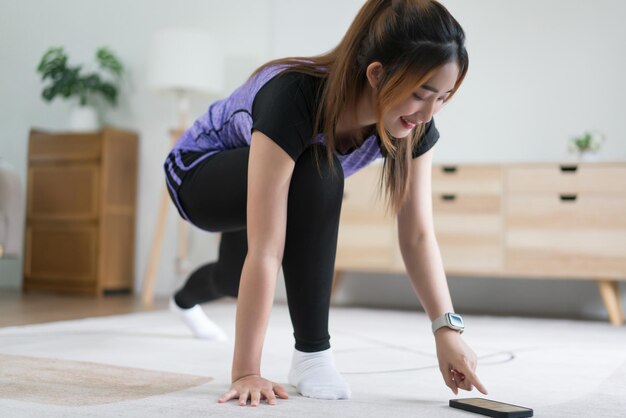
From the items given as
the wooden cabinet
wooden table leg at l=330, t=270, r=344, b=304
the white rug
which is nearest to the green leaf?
the wooden cabinet

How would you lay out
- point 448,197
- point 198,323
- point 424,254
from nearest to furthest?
1. point 424,254
2. point 198,323
3. point 448,197

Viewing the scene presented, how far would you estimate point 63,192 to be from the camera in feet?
14.5

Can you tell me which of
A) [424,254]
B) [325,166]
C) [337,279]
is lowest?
[337,279]

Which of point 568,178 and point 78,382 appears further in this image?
point 568,178

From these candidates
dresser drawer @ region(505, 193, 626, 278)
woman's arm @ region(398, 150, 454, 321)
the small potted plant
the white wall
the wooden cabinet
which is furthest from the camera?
the wooden cabinet

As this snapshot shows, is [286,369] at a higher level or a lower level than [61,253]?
higher

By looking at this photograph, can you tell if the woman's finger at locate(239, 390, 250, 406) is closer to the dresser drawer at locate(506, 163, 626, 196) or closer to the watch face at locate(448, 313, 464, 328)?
the watch face at locate(448, 313, 464, 328)

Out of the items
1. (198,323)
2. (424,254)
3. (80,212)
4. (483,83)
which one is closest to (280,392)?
(424,254)

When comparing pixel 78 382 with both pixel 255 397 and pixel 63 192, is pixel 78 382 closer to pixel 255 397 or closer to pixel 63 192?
pixel 255 397

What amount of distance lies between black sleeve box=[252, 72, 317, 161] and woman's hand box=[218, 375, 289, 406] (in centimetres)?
38

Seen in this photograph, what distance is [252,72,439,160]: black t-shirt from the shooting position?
129cm

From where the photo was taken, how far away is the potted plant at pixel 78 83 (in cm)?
443

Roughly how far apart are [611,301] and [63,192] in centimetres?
293

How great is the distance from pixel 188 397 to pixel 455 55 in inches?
28.8
